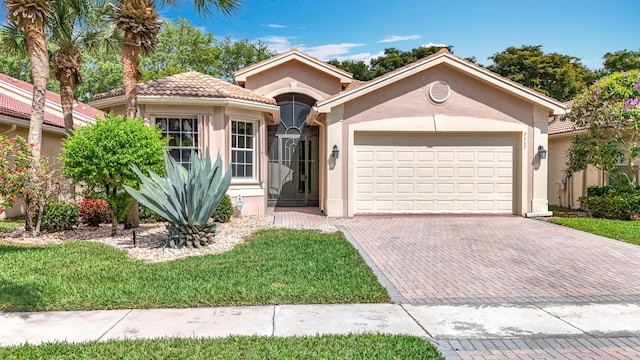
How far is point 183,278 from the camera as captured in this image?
667 cm

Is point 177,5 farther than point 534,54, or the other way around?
point 534,54

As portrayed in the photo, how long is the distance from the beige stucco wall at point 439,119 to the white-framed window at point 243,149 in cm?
249

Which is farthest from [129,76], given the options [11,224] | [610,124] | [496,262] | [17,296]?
[610,124]

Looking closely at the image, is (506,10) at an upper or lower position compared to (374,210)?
upper

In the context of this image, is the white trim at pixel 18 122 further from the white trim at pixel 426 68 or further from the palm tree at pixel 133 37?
the white trim at pixel 426 68

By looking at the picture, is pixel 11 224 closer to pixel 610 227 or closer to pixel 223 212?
pixel 223 212

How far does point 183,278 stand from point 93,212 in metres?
7.11

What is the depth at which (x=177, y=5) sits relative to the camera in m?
12.0

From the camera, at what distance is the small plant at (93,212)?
12.3 meters

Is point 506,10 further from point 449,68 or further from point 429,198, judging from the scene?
point 429,198

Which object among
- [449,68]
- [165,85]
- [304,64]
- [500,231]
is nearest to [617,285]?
[500,231]

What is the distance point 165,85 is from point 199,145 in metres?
2.17

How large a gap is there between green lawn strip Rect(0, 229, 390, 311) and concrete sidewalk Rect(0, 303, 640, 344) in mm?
249

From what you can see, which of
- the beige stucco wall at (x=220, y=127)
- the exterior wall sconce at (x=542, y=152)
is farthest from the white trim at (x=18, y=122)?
the exterior wall sconce at (x=542, y=152)
